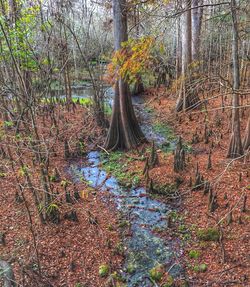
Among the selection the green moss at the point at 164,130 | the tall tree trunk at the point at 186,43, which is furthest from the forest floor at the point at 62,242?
the tall tree trunk at the point at 186,43

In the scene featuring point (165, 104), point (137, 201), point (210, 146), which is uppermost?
point (165, 104)

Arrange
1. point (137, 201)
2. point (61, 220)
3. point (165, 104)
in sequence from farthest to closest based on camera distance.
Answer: point (165, 104)
point (137, 201)
point (61, 220)

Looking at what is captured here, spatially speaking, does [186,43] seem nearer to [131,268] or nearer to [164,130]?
[164,130]

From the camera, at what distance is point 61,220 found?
4.98 m

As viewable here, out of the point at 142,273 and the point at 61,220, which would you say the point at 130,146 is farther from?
the point at 142,273

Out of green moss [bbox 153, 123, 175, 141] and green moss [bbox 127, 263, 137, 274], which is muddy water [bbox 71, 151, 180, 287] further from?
green moss [bbox 153, 123, 175, 141]

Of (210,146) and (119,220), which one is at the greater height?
(210,146)

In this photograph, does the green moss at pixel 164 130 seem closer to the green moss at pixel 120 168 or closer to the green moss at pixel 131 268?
the green moss at pixel 120 168

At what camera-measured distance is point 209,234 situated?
445 cm

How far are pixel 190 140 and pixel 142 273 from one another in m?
4.68

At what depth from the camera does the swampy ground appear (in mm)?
3889

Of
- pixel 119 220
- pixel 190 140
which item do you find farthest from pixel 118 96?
pixel 119 220

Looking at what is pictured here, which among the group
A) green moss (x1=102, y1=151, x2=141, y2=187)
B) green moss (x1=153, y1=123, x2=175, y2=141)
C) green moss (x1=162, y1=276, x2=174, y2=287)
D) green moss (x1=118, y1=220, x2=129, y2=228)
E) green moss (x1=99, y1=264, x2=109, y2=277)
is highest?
green moss (x1=153, y1=123, x2=175, y2=141)

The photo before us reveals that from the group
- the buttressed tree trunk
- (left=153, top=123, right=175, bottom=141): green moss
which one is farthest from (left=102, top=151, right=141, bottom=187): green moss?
(left=153, top=123, right=175, bottom=141): green moss
